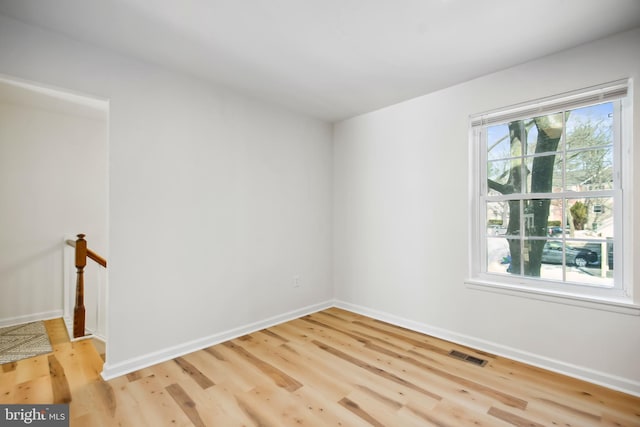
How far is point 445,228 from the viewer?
3.08m

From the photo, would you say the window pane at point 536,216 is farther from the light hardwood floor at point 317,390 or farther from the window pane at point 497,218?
the light hardwood floor at point 317,390

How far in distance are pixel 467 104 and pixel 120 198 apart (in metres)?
3.17

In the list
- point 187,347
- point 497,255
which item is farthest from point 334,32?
point 187,347

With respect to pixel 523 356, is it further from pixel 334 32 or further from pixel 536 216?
pixel 334 32

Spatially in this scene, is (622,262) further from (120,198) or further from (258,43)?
(120,198)

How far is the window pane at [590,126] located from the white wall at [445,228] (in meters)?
0.22

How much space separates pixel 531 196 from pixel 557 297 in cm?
85

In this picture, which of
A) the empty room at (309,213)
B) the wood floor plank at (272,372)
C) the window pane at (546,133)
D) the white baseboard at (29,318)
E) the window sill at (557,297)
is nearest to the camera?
the empty room at (309,213)

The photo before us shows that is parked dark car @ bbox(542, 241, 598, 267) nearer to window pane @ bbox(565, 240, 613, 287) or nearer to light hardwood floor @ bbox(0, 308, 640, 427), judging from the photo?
window pane @ bbox(565, 240, 613, 287)

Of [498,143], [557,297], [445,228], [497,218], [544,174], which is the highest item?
[498,143]

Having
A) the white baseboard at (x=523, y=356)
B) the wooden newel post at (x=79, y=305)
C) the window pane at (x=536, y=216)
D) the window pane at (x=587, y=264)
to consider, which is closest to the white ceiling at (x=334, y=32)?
the window pane at (x=536, y=216)

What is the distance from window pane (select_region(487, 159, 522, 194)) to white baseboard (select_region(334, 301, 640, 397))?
1.40 meters

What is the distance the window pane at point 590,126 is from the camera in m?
2.34

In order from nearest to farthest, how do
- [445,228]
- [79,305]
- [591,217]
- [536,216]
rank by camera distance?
[591,217], [536,216], [445,228], [79,305]
